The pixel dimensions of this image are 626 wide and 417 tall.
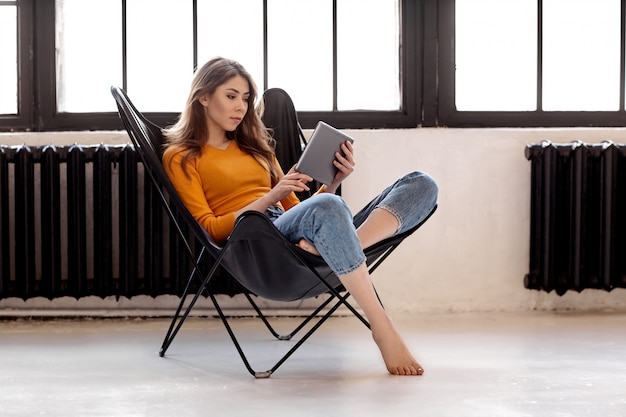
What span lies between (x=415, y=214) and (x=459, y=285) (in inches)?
50.9

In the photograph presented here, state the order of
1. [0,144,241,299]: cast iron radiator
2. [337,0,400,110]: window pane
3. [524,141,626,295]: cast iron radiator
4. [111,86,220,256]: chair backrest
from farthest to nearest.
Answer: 1. [337,0,400,110]: window pane
2. [524,141,626,295]: cast iron radiator
3. [0,144,241,299]: cast iron radiator
4. [111,86,220,256]: chair backrest

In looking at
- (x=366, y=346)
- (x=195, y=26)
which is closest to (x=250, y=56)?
(x=195, y=26)

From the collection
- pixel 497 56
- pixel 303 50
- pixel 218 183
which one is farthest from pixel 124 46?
pixel 497 56

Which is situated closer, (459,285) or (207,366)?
(207,366)

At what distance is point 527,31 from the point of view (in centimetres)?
383

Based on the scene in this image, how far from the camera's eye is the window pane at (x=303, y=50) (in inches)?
147

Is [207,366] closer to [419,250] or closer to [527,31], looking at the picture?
[419,250]

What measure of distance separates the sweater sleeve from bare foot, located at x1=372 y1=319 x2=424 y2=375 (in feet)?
1.83

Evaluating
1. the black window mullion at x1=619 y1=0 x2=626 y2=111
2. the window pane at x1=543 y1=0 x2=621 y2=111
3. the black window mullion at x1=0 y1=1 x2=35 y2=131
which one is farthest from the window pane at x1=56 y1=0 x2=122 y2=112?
the black window mullion at x1=619 y1=0 x2=626 y2=111

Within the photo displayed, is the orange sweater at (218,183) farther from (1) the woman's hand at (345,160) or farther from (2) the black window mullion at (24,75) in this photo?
(2) the black window mullion at (24,75)

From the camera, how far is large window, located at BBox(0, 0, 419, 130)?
3.69 meters

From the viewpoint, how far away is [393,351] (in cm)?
226

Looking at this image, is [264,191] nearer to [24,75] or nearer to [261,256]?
[261,256]

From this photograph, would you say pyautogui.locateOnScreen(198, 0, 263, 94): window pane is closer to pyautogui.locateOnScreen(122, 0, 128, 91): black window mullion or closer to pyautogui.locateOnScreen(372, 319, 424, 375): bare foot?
pyautogui.locateOnScreen(122, 0, 128, 91): black window mullion
